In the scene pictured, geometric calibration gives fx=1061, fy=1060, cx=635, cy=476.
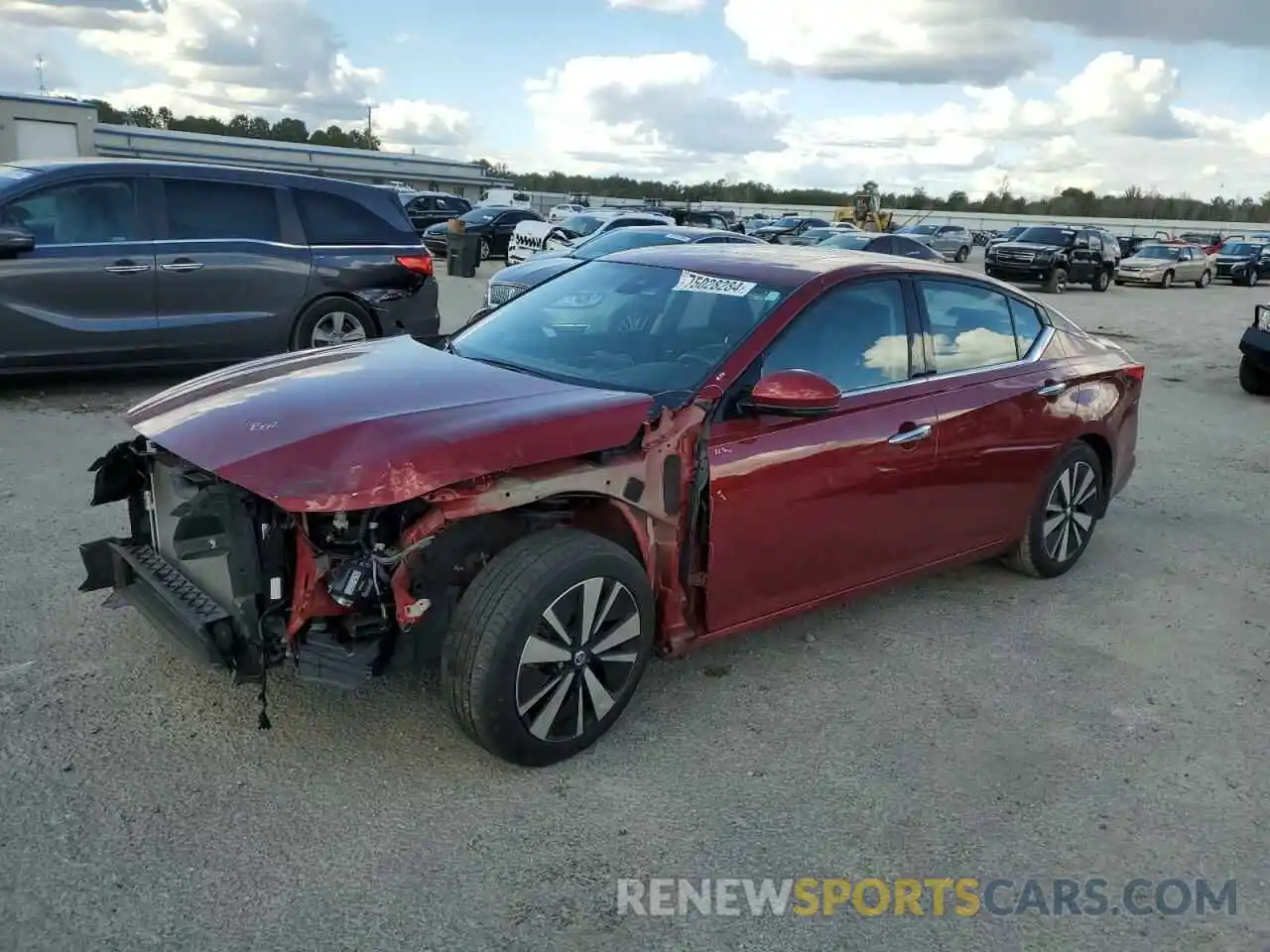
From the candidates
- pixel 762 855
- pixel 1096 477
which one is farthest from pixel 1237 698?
pixel 762 855

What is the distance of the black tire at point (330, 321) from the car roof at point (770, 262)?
4707 millimetres

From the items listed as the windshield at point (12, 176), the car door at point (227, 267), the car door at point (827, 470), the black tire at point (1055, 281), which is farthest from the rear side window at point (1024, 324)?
the black tire at point (1055, 281)

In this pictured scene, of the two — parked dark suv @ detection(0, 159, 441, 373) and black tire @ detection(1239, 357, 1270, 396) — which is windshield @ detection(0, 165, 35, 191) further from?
black tire @ detection(1239, 357, 1270, 396)

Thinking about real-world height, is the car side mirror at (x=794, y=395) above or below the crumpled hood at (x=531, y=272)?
above

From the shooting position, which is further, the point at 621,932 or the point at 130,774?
the point at 130,774

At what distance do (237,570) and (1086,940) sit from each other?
261 centimetres

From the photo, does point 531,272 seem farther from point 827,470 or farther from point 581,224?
point 581,224

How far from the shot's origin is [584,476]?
3.38 m

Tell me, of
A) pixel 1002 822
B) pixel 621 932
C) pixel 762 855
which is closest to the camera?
pixel 621 932

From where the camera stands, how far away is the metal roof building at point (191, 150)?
37938mm

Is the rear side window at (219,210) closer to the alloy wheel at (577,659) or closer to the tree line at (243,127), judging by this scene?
the alloy wheel at (577,659)

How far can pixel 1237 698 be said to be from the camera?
14.2 feet

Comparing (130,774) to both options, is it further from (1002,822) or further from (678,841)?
(1002,822)

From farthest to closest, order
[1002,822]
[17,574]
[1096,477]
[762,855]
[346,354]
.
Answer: [1096,477]
[17,574]
[346,354]
[1002,822]
[762,855]
